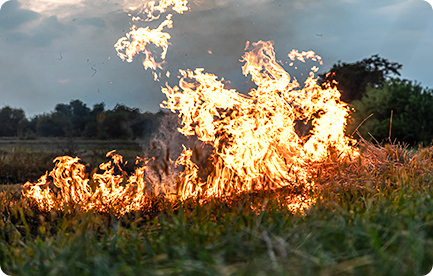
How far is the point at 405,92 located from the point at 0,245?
79.5ft

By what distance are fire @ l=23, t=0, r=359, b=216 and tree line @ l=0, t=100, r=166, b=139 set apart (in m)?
11.5

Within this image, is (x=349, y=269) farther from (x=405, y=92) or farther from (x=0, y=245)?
(x=405, y=92)

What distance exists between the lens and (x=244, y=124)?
286 inches

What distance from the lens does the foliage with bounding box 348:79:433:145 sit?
2266cm

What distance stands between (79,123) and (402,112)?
22.5 m

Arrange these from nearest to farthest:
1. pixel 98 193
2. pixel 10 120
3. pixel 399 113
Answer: pixel 98 193 → pixel 399 113 → pixel 10 120

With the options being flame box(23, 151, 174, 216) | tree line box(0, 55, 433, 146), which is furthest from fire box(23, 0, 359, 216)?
tree line box(0, 55, 433, 146)

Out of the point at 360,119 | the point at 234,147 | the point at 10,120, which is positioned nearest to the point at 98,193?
the point at 234,147

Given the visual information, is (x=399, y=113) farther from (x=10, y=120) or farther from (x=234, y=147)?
(x=10, y=120)

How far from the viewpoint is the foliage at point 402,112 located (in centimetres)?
2266

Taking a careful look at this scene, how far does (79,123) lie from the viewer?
2772 centimetres

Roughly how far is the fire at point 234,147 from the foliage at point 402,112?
16008 millimetres

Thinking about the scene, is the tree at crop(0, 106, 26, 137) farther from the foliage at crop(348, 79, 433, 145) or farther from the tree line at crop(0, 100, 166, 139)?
the foliage at crop(348, 79, 433, 145)

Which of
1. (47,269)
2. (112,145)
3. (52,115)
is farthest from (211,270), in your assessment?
(52,115)
